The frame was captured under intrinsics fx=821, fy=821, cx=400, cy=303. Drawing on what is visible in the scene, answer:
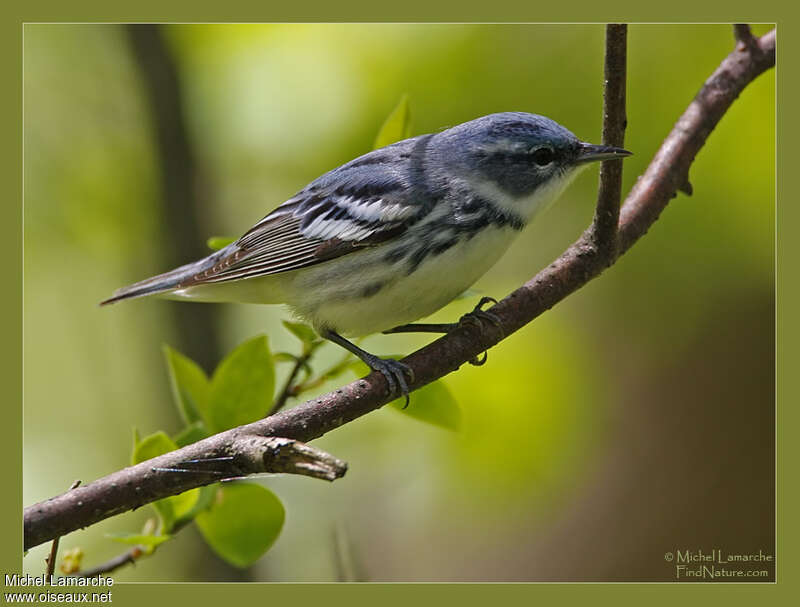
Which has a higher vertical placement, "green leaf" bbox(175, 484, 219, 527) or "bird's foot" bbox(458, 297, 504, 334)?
"bird's foot" bbox(458, 297, 504, 334)

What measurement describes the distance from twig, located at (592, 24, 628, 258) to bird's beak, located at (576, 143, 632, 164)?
0.06 ft

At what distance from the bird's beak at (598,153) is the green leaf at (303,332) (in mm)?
754

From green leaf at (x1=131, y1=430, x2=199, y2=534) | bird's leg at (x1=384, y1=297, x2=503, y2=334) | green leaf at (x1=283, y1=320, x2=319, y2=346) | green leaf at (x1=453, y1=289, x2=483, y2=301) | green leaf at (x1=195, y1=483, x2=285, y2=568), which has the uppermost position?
green leaf at (x1=453, y1=289, x2=483, y2=301)

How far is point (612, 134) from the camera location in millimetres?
1780

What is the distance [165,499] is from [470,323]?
798 mm

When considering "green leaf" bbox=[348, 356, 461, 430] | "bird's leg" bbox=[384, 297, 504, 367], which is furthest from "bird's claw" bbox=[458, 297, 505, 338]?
"green leaf" bbox=[348, 356, 461, 430]

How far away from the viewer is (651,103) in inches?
97.2

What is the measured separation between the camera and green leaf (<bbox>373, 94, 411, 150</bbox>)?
1926 mm

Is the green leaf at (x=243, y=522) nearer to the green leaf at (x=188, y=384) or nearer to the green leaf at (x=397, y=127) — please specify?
the green leaf at (x=188, y=384)

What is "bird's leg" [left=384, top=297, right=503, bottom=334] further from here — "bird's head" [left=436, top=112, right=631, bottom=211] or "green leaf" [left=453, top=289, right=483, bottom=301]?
"bird's head" [left=436, top=112, right=631, bottom=211]

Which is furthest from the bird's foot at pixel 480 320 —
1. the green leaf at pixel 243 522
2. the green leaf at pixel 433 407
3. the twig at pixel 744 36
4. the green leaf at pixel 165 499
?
the twig at pixel 744 36

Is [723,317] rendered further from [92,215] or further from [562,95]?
[92,215]

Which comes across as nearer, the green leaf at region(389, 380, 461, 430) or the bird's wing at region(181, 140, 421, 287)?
the green leaf at region(389, 380, 461, 430)
